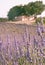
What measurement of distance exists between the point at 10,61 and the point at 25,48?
0.28 m

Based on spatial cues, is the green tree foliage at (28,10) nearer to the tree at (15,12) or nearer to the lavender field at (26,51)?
the tree at (15,12)

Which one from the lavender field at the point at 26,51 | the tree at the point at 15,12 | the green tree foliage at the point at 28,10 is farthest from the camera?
the tree at the point at 15,12

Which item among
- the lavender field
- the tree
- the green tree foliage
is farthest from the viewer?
the tree

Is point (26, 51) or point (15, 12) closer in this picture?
point (26, 51)

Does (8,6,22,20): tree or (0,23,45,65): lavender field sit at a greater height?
(0,23,45,65): lavender field

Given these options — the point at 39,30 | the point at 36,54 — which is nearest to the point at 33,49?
the point at 36,54

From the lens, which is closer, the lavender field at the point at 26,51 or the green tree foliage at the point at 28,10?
the lavender field at the point at 26,51

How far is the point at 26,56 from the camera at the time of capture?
453 cm

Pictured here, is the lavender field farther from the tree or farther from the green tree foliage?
the tree

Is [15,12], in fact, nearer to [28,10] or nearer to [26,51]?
[28,10]

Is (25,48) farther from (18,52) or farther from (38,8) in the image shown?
(38,8)

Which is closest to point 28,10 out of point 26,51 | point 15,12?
point 15,12

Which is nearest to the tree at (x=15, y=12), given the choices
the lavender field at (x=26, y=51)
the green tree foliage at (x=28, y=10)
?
the green tree foliage at (x=28, y=10)

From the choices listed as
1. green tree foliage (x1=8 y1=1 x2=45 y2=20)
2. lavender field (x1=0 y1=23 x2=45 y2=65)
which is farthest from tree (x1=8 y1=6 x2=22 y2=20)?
lavender field (x1=0 y1=23 x2=45 y2=65)
